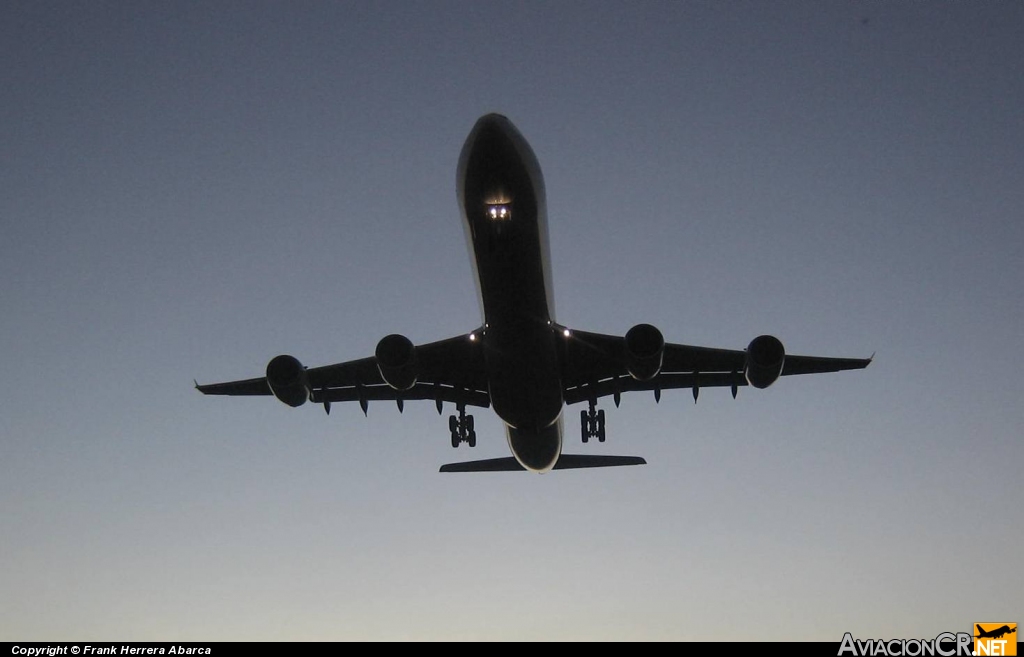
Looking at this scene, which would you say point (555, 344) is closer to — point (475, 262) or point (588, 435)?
point (475, 262)

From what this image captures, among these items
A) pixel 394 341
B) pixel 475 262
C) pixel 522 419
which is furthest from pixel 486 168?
pixel 522 419

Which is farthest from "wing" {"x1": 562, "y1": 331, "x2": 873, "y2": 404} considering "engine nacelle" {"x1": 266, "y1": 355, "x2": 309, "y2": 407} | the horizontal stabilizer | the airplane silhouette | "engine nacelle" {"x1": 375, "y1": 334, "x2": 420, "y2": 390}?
the airplane silhouette

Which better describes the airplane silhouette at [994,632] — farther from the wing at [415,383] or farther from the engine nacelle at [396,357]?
the wing at [415,383]

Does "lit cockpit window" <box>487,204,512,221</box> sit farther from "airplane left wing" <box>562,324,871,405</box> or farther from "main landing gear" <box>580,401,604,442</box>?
"main landing gear" <box>580,401,604,442</box>

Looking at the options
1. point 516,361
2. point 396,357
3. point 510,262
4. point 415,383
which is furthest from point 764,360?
point 415,383

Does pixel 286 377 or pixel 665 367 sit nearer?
pixel 286 377

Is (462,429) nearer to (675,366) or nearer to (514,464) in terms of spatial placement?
(514,464)

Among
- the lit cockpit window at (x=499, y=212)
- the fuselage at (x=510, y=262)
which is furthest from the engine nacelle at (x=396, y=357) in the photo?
the lit cockpit window at (x=499, y=212)
